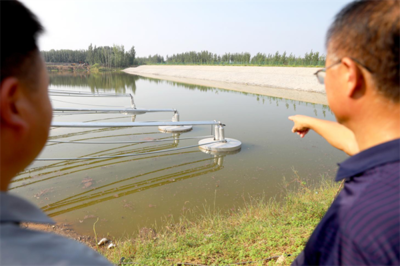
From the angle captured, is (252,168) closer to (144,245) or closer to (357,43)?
(144,245)

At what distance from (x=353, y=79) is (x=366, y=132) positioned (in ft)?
0.53

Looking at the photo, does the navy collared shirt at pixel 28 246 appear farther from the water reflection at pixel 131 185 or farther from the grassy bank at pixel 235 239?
the water reflection at pixel 131 185

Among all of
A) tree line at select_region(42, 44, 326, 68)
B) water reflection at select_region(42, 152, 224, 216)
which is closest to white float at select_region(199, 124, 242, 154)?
water reflection at select_region(42, 152, 224, 216)

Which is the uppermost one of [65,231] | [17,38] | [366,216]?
[17,38]

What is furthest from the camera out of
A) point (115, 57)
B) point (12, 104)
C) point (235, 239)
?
point (115, 57)

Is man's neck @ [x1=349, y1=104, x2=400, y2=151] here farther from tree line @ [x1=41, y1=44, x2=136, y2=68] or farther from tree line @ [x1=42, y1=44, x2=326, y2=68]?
tree line @ [x1=41, y1=44, x2=136, y2=68]

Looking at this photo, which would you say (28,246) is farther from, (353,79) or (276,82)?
(276,82)

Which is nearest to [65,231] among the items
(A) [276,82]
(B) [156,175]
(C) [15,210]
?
(B) [156,175]

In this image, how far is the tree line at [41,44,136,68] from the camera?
65000mm

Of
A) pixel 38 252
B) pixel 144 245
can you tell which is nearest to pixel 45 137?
pixel 38 252

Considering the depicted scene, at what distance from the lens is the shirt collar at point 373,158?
Result: 2.27 ft

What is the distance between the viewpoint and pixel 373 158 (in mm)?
720

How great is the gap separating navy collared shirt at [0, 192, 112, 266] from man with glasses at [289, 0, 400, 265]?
0.57 meters

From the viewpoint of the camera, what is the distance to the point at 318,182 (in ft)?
16.1
